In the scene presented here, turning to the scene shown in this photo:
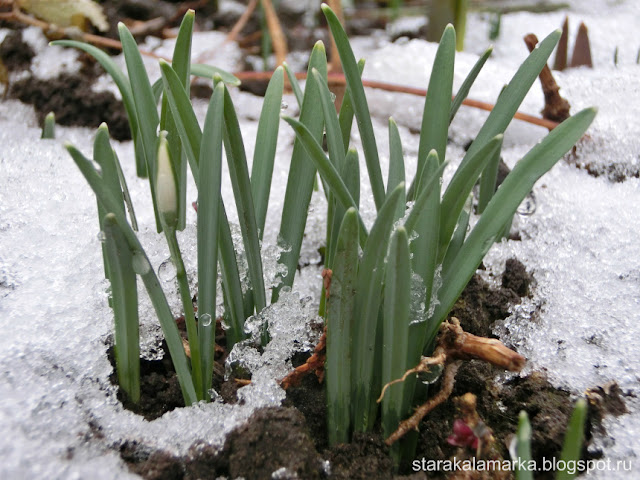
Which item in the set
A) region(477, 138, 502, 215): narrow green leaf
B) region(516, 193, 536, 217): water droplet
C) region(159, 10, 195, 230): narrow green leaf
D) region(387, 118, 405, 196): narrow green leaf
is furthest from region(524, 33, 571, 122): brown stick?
region(159, 10, 195, 230): narrow green leaf

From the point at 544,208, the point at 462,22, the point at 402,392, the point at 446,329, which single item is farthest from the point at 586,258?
the point at 462,22

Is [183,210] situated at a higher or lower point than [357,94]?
lower

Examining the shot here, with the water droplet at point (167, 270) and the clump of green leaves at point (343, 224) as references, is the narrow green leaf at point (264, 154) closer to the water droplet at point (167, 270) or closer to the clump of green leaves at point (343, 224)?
the clump of green leaves at point (343, 224)

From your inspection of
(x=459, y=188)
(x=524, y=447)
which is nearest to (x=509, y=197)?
(x=459, y=188)

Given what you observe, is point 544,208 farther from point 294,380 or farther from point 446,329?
point 294,380

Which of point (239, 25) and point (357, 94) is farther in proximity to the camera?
point (239, 25)

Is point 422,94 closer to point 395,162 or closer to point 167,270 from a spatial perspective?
point 395,162

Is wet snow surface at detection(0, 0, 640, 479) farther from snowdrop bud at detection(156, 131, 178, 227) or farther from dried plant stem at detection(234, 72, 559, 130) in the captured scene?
snowdrop bud at detection(156, 131, 178, 227)

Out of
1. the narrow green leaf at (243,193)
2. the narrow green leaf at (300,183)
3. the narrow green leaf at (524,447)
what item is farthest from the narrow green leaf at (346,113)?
the narrow green leaf at (524,447)
